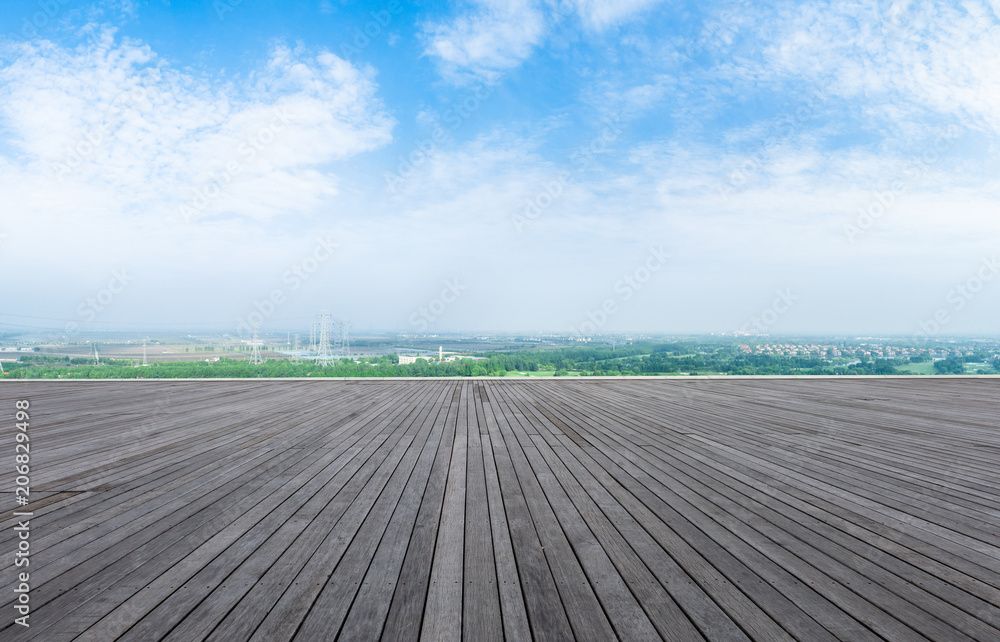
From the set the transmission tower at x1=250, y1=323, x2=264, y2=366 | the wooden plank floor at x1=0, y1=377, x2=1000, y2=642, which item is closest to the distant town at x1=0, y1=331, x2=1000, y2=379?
the transmission tower at x1=250, y1=323, x2=264, y2=366

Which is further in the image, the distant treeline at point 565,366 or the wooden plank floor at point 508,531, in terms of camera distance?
the distant treeline at point 565,366

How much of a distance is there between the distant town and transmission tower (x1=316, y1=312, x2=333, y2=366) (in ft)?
0.07

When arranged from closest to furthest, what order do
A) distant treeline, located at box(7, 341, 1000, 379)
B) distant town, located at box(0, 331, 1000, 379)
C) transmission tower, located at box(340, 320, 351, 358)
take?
1. distant town, located at box(0, 331, 1000, 379)
2. distant treeline, located at box(7, 341, 1000, 379)
3. transmission tower, located at box(340, 320, 351, 358)

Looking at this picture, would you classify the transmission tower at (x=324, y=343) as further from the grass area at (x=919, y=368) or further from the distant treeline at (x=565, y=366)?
the grass area at (x=919, y=368)

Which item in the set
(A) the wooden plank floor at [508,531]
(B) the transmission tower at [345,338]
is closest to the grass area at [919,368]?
(A) the wooden plank floor at [508,531]

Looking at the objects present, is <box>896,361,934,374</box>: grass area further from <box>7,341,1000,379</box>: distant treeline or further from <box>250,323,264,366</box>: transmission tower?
<box>250,323,264,366</box>: transmission tower

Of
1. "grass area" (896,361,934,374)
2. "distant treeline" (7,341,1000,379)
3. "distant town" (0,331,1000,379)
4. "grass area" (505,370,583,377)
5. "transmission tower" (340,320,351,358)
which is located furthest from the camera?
"transmission tower" (340,320,351,358)

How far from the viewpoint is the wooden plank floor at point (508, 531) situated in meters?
1.15

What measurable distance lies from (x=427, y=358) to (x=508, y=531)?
6638 millimetres

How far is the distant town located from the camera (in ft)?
24.0

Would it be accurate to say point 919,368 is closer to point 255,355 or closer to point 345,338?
point 345,338

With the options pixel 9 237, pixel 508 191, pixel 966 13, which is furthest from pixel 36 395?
pixel 966 13

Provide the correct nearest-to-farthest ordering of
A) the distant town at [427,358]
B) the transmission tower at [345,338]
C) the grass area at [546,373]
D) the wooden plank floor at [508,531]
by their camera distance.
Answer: the wooden plank floor at [508,531]
the distant town at [427,358]
the grass area at [546,373]
the transmission tower at [345,338]

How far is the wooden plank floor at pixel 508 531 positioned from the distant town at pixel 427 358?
3.81m
